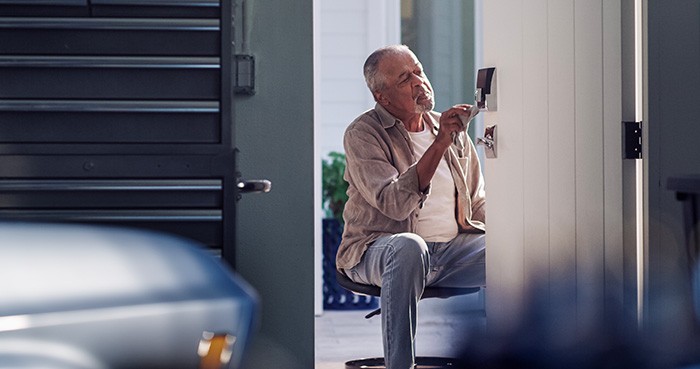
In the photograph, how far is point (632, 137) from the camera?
2.54 meters

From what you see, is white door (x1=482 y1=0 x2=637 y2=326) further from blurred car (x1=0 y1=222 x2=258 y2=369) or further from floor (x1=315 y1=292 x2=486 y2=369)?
blurred car (x1=0 y1=222 x2=258 y2=369)

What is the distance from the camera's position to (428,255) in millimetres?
3111

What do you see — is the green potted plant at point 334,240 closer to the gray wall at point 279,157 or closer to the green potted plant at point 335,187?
the green potted plant at point 335,187

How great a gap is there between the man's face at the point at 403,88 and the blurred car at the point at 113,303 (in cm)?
278

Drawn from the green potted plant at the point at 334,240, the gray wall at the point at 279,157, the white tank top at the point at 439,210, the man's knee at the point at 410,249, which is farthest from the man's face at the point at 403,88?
the green potted plant at the point at 334,240

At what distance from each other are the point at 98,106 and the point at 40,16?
0.21 m

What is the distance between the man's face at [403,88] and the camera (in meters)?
3.51

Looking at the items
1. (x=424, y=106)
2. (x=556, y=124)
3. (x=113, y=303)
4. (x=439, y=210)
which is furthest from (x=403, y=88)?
(x=113, y=303)

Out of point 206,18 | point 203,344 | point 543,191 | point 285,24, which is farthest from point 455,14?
point 203,344

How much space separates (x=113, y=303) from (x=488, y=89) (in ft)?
7.33

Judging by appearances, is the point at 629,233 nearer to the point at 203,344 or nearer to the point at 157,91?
the point at 157,91

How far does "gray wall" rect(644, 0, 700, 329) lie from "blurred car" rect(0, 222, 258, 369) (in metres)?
1.61

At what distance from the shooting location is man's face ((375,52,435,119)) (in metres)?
3.51

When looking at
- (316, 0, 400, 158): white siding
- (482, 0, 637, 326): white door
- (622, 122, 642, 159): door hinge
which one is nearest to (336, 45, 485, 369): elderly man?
(482, 0, 637, 326): white door
